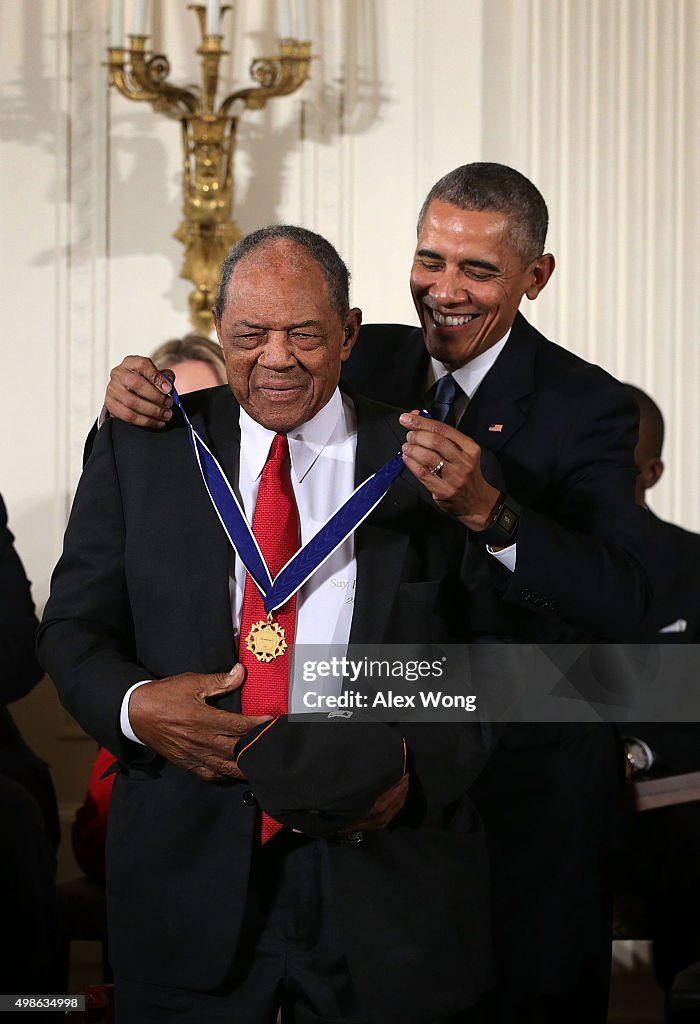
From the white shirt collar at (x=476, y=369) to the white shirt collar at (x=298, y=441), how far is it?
21.0 inches

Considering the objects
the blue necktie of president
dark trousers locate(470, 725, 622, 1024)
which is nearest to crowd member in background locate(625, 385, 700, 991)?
dark trousers locate(470, 725, 622, 1024)

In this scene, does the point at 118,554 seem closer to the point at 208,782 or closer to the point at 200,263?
the point at 208,782

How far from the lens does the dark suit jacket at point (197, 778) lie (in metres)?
1.82

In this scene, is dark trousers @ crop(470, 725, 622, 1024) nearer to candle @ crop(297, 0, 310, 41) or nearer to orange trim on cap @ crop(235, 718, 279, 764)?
orange trim on cap @ crop(235, 718, 279, 764)

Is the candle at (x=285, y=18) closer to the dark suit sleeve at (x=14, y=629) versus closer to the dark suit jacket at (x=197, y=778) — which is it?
the dark suit sleeve at (x=14, y=629)

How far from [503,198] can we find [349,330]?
2.04ft

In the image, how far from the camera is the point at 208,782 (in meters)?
1.87

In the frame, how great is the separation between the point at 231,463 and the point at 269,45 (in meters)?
2.70

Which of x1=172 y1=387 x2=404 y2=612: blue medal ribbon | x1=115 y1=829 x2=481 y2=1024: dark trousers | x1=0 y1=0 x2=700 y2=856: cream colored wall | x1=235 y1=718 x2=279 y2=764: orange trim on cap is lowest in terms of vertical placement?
x1=115 y1=829 x2=481 y2=1024: dark trousers

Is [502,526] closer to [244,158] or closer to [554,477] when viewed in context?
[554,477]

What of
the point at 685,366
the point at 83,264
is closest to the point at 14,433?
the point at 83,264

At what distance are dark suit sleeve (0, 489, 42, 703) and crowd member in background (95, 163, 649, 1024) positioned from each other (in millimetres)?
1203

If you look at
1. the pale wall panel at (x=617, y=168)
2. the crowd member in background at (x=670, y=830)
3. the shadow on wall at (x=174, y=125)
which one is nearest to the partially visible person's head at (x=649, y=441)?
the crowd member in background at (x=670, y=830)

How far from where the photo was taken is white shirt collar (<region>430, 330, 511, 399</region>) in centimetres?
247
